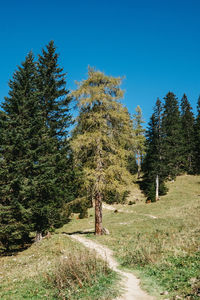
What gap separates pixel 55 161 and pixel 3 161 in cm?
515

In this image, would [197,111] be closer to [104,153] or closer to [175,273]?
[104,153]

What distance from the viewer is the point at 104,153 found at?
15.7 meters

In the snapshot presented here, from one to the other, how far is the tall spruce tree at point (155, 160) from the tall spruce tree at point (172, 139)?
3.29ft

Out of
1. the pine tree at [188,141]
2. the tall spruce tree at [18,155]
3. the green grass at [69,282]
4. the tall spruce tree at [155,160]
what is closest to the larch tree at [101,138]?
the tall spruce tree at [18,155]

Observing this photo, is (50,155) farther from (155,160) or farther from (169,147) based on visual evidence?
(169,147)

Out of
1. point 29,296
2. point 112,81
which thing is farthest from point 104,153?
point 29,296

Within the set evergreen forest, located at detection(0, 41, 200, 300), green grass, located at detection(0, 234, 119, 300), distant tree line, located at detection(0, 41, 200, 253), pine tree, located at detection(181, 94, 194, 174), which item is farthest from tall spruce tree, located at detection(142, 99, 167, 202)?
green grass, located at detection(0, 234, 119, 300)

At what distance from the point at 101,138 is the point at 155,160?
2774cm

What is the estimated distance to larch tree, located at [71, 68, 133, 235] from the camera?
15117mm

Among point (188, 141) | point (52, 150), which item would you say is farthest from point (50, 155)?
point (188, 141)

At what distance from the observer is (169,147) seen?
43.7 m

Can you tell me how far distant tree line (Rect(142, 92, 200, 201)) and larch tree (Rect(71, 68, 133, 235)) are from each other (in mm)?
23782

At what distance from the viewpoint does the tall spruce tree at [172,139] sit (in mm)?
41562

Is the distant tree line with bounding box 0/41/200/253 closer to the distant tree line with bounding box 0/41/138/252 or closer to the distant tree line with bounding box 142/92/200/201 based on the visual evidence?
the distant tree line with bounding box 0/41/138/252
